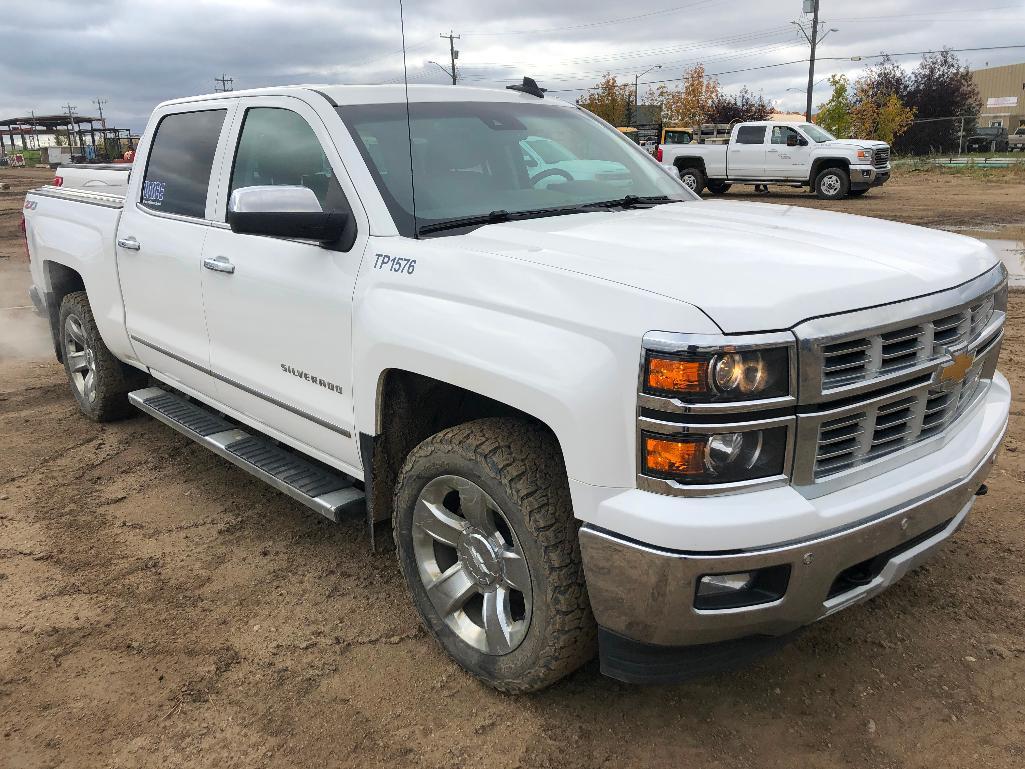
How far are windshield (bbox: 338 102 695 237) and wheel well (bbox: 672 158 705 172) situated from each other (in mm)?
21077

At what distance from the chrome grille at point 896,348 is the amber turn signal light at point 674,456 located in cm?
36

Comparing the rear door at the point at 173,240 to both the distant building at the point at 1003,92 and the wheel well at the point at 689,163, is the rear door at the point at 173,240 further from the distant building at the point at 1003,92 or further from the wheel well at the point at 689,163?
the distant building at the point at 1003,92

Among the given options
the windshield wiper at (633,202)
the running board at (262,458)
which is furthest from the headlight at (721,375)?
the running board at (262,458)

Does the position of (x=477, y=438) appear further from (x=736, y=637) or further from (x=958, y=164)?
(x=958, y=164)

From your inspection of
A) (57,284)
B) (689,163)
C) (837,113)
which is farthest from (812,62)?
(57,284)

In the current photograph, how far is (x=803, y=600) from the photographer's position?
2.20m

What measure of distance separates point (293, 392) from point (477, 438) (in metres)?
1.10

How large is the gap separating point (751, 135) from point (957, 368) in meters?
22.3

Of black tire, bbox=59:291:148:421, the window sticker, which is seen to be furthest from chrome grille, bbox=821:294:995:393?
black tire, bbox=59:291:148:421

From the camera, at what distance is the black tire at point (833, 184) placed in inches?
853

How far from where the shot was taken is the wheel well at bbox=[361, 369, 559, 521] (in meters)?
2.91

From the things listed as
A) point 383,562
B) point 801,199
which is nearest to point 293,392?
point 383,562

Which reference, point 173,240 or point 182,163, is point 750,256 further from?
point 182,163

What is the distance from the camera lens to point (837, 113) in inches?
1663
